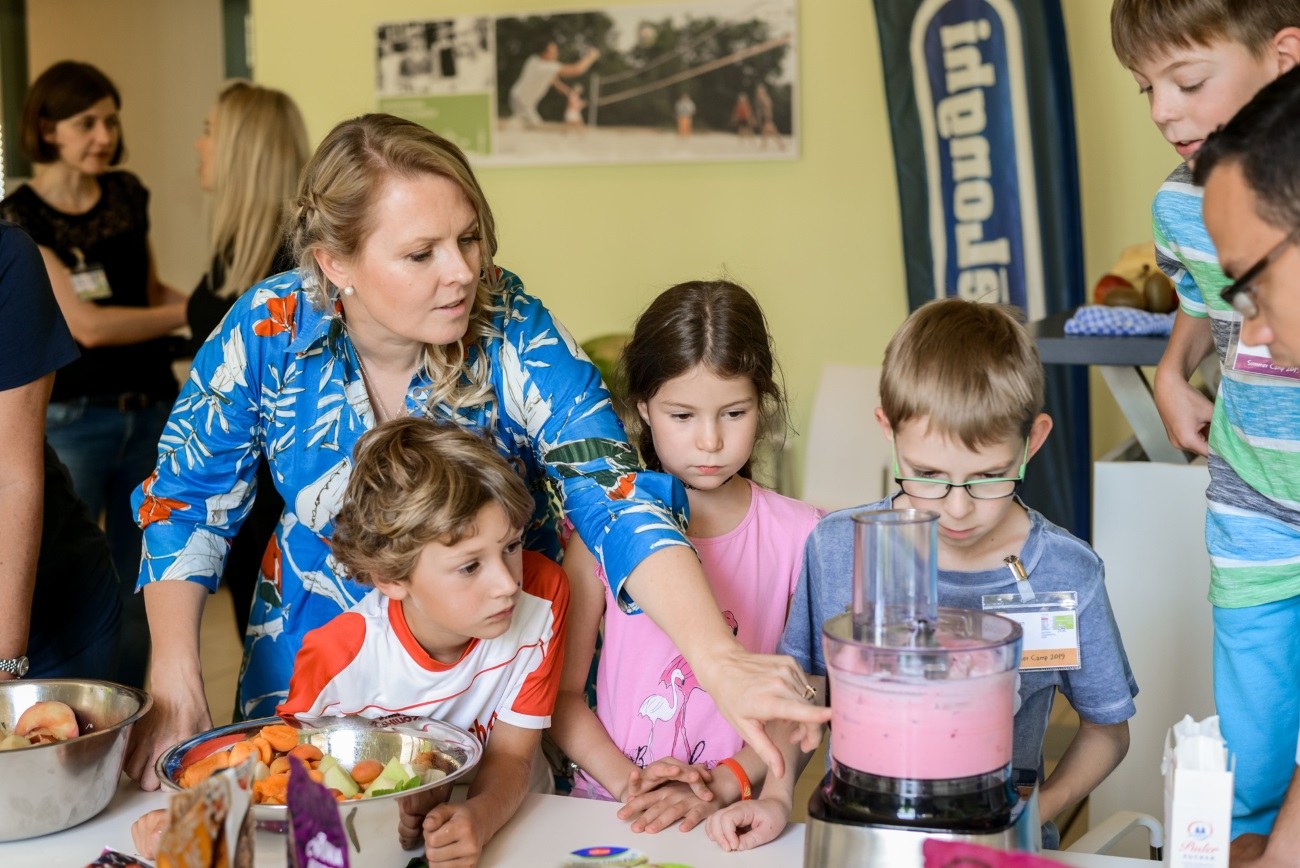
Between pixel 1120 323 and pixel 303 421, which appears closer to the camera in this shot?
pixel 303 421

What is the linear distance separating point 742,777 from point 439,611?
410 mm

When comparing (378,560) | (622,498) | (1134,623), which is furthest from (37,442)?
(1134,623)

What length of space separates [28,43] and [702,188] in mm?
2961

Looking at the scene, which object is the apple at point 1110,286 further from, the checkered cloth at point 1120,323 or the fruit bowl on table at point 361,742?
the fruit bowl on table at point 361,742

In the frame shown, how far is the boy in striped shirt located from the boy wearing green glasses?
164mm

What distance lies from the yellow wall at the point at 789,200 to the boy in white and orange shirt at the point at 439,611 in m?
3.03

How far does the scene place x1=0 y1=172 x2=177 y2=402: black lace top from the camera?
3332mm

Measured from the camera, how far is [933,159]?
413cm

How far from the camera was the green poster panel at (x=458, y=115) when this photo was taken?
15.9 ft

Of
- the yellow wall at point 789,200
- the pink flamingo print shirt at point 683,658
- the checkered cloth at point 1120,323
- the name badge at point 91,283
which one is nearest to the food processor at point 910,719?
the pink flamingo print shirt at point 683,658

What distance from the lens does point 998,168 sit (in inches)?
159

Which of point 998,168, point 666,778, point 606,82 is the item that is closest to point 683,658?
point 666,778

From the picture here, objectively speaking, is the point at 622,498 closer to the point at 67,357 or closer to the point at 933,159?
the point at 67,357

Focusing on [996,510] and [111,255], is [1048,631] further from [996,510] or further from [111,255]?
[111,255]
